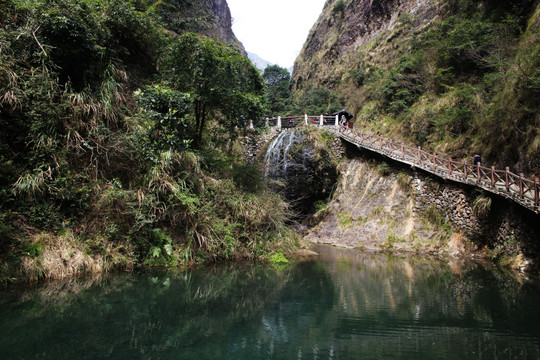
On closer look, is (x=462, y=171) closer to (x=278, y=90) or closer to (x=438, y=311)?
(x=438, y=311)

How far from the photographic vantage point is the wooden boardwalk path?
30.5ft

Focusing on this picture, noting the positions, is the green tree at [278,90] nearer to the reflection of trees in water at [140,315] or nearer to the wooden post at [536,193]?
the wooden post at [536,193]

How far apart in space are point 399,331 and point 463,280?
14.8ft

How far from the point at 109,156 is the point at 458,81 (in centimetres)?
1820

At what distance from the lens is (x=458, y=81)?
17.5m

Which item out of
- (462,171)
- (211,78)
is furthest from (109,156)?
(462,171)

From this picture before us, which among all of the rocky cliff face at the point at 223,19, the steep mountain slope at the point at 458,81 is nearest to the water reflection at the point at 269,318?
the steep mountain slope at the point at 458,81

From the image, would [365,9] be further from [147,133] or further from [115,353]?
[115,353]

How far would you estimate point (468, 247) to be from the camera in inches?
460

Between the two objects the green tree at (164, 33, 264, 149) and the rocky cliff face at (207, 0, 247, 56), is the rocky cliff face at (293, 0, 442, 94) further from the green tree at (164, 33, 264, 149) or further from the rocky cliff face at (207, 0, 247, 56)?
the green tree at (164, 33, 264, 149)

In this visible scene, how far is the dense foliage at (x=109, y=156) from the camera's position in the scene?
6914 mm

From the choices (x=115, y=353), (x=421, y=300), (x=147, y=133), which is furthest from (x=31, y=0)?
(x=421, y=300)

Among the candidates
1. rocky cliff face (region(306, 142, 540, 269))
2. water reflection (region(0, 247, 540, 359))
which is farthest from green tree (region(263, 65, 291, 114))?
water reflection (region(0, 247, 540, 359))

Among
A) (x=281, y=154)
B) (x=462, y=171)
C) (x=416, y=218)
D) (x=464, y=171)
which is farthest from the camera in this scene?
(x=281, y=154)
